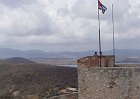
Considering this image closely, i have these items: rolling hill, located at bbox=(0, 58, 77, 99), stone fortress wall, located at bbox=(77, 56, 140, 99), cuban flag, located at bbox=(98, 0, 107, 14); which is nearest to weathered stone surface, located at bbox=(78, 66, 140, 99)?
stone fortress wall, located at bbox=(77, 56, 140, 99)

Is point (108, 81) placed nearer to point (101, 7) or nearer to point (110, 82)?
point (110, 82)

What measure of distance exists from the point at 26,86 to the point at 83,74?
161ft

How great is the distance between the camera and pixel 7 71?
8912 centimetres

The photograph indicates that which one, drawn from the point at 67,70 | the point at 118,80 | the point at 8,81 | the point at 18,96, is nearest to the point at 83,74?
the point at 118,80

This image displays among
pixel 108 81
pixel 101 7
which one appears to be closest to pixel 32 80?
pixel 101 7

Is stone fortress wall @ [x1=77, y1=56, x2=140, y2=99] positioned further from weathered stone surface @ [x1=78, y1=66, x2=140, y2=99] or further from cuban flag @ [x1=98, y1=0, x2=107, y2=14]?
cuban flag @ [x1=98, y1=0, x2=107, y2=14]

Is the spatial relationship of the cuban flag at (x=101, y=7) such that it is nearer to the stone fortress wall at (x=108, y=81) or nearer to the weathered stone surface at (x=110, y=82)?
the stone fortress wall at (x=108, y=81)

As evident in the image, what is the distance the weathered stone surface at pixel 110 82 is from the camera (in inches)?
843

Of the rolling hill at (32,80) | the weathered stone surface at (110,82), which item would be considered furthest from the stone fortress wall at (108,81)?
the rolling hill at (32,80)

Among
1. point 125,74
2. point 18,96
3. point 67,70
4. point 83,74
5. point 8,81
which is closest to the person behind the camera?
point 125,74

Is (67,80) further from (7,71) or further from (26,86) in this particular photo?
(7,71)

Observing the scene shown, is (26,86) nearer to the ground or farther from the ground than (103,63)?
nearer to the ground

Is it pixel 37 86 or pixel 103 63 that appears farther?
pixel 37 86

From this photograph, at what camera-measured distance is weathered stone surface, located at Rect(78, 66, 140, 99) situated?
70.2 feet
